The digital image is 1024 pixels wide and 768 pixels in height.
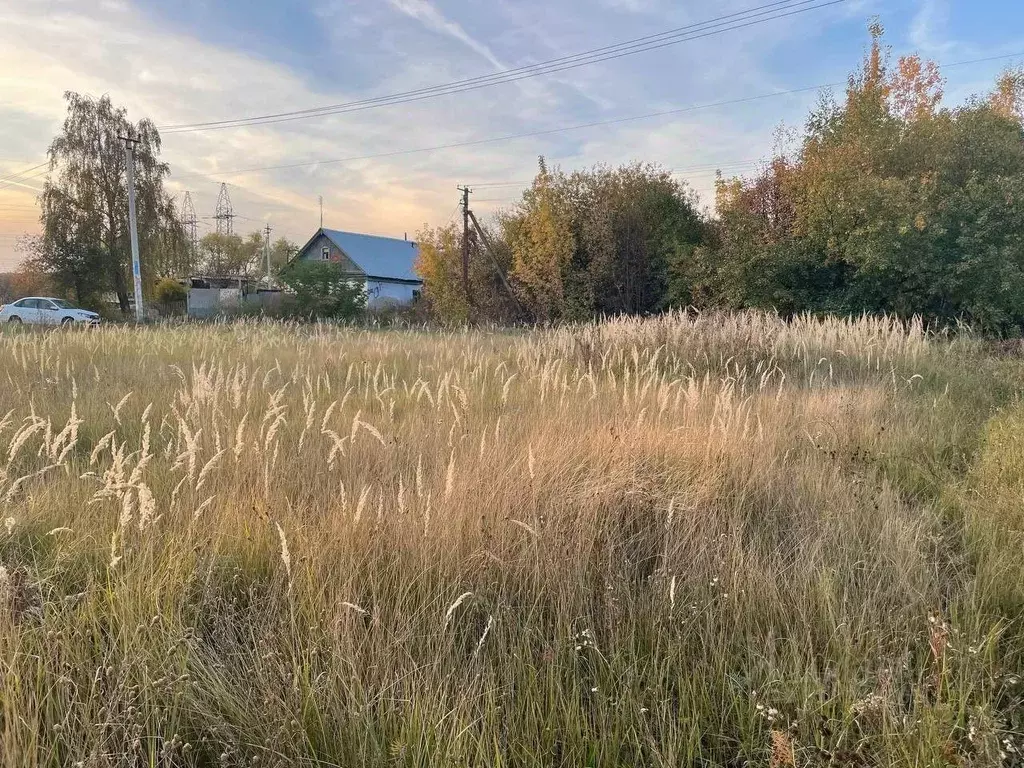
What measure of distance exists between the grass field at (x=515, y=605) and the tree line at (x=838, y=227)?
13.5 meters

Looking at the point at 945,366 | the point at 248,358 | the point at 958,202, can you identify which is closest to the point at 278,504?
the point at 248,358

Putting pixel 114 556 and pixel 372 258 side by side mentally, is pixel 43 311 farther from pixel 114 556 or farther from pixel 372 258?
pixel 114 556

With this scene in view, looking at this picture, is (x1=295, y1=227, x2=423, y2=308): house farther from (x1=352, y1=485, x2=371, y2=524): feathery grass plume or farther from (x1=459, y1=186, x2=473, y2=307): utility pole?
(x1=352, y1=485, x2=371, y2=524): feathery grass plume

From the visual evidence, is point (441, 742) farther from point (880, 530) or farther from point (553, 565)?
point (880, 530)

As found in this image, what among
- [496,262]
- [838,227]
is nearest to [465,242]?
[496,262]

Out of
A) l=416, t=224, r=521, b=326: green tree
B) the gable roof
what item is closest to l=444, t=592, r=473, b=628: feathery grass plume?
l=416, t=224, r=521, b=326: green tree

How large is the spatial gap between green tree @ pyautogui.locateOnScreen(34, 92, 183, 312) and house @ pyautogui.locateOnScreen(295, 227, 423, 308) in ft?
63.5

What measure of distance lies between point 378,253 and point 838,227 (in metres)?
43.3

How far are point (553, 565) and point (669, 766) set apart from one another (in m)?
0.71

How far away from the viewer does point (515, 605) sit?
1.80 metres

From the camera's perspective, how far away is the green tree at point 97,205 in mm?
28141

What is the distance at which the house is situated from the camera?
49.5 meters

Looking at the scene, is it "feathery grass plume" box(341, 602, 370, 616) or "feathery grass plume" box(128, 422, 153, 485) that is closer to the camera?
"feathery grass plume" box(341, 602, 370, 616)

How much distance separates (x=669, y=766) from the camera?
4.03 feet
